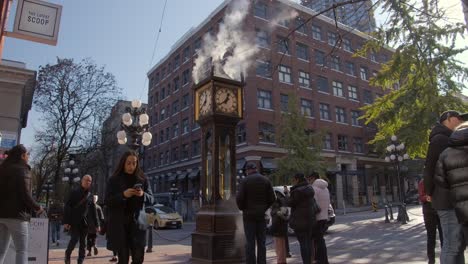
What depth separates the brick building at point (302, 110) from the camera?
36250mm

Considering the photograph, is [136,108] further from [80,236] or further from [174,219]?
[174,219]

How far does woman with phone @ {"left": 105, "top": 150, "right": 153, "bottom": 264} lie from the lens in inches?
189

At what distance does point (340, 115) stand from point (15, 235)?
42469mm

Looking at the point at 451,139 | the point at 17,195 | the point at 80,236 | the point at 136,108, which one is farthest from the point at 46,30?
the point at 136,108

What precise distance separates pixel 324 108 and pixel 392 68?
26232 mm

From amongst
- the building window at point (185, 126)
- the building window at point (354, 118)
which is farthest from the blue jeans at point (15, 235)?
the building window at point (354, 118)

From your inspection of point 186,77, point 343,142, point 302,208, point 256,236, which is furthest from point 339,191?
point 256,236

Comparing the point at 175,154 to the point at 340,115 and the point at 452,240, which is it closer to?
the point at 340,115

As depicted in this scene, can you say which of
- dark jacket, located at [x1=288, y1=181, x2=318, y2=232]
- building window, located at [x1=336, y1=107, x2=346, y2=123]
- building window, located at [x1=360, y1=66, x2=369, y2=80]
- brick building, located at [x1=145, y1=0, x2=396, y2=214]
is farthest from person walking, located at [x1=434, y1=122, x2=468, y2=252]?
building window, located at [x1=360, y1=66, x2=369, y2=80]

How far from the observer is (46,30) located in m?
5.45

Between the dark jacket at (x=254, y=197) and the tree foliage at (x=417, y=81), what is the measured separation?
9432 mm

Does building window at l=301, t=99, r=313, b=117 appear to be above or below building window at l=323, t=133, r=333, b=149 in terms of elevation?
above

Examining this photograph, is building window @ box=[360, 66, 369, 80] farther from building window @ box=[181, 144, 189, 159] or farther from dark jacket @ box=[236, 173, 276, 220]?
dark jacket @ box=[236, 173, 276, 220]

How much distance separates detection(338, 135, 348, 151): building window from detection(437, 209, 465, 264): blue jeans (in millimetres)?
40180
